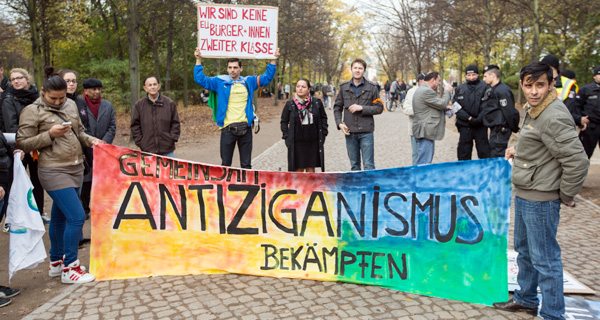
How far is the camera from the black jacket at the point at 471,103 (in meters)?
7.72

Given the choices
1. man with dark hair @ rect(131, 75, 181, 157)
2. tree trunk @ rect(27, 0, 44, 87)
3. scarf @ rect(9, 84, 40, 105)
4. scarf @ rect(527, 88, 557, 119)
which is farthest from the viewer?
tree trunk @ rect(27, 0, 44, 87)

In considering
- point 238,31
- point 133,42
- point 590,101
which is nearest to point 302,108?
point 238,31

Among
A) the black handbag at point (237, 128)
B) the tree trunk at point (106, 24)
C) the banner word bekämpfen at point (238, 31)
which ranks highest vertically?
the tree trunk at point (106, 24)

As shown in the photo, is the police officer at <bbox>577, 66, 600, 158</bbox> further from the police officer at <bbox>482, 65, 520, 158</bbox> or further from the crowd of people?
the police officer at <bbox>482, 65, 520, 158</bbox>

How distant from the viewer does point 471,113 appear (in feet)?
25.6

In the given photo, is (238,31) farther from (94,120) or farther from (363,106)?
(94,120)

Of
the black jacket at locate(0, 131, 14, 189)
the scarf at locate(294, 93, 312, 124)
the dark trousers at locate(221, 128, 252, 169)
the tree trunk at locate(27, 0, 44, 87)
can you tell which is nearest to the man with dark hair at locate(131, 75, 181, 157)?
the dark trousers at locate(221, 128, 252, 169)

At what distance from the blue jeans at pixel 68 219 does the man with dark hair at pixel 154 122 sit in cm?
191

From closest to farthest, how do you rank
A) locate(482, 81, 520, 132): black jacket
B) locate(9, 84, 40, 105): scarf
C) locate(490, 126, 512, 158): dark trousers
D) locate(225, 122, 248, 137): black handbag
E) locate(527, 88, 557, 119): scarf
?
locate(527, 88, 557, 119): scarf < locate(9, 84, 40, 105): scarf < locate(225, 122, 248, 137): black handbag < locate(482, 81, 520, 132): black jacket < locate(490, 126, 512, 158): dark trousers

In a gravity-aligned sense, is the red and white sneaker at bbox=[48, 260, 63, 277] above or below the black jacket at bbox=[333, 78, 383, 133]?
below

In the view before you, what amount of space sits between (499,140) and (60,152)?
6159mm

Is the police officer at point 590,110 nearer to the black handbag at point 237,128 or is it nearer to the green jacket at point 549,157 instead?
the green jacket at point 549,157

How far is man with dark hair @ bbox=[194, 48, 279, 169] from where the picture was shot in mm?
6766

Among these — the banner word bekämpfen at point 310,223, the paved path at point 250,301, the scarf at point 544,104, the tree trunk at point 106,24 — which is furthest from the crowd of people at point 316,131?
the tree trunk at point 106,24
